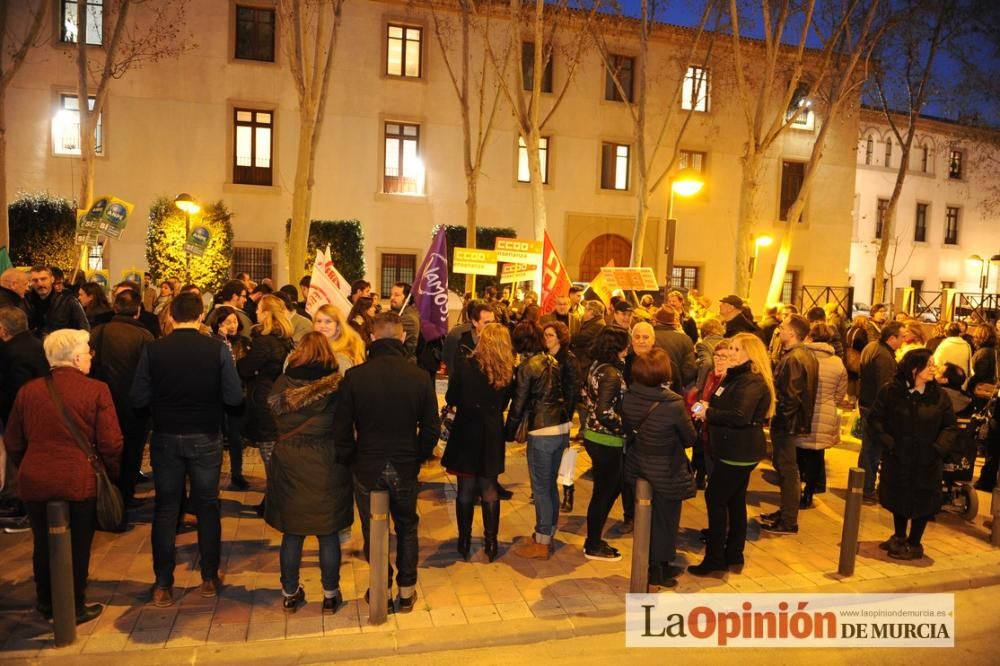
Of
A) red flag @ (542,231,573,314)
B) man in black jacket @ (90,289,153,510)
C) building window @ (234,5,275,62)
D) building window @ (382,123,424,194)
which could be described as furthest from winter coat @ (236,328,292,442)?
building window @ (234,5,275,62)

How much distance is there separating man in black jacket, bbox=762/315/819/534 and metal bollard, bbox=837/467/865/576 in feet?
3.09

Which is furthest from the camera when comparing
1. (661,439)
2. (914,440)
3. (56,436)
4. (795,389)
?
(795,389)

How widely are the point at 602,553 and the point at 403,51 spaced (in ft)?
68.0

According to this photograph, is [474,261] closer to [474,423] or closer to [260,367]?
[260,367]

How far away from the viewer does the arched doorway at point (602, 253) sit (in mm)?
26672

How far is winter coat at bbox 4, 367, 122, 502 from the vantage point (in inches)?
186

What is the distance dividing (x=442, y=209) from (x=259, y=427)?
18617 millimetres

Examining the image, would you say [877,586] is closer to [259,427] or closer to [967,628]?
[967,628]

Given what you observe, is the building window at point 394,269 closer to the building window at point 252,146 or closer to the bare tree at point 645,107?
the building window at point 252,146

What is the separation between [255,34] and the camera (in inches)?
893

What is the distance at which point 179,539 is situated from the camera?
21.7ft

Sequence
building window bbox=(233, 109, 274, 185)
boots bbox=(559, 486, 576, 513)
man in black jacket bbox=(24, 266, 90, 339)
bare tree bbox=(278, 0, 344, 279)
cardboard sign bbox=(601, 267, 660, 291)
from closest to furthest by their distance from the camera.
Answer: boots bbox=(559, 486, 576, 513) → man in black jacket bbox=(24, 266, 90, 339) → cardboard sign bbox=(601, 267, 660, 291) → bare tree bbox=(278, 0, 344, 279) → building window bbox=(233, 109, 274, 185)

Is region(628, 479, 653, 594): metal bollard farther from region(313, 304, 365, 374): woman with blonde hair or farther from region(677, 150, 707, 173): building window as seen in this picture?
region(677, 150, 707, 173): building window

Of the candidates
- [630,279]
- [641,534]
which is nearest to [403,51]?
[630,279]
